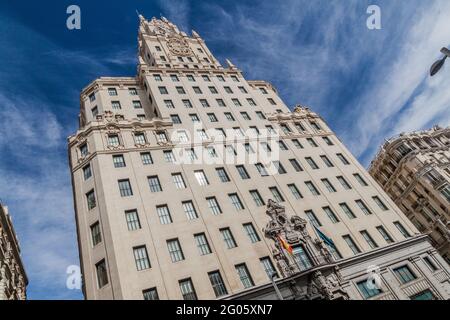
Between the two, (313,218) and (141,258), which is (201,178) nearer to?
(141,258)

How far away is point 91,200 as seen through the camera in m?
33.2

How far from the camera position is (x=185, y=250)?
97.2 ft

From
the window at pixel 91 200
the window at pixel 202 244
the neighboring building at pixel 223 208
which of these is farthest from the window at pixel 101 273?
the window at pixel 202 244

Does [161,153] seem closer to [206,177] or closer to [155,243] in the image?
[206,177]

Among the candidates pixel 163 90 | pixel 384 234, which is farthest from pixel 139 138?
pixel 384 234

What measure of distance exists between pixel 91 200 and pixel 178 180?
9101 mm

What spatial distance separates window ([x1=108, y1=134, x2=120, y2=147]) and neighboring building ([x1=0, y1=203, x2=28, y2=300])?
59.8 ft

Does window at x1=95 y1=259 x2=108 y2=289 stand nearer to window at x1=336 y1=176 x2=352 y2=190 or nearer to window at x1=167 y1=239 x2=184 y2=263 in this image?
window at x1=167 y1=239 x2=184 y2=263

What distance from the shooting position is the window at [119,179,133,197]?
33.0 meters

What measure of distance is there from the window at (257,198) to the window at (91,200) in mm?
16770

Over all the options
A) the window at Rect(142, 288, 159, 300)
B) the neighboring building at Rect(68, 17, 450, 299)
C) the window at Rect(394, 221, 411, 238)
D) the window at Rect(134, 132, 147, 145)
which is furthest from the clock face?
the window at Rect(142, 288, 159, 300)

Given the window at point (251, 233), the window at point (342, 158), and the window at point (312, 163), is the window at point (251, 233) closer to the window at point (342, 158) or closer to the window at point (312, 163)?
the window at point (312, 163)

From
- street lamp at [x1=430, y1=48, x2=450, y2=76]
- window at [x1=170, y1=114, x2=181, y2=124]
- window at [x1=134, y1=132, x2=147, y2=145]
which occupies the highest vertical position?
window at [x1=170, y1=114, x2=181, y2=124]

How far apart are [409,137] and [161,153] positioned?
60.9 metres
